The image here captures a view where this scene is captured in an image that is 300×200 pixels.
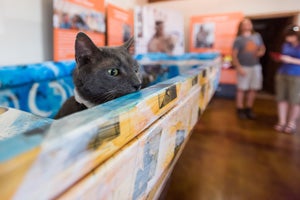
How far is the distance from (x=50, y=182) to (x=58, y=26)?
132 cm

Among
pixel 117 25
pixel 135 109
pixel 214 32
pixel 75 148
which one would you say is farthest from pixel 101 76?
pixel 214 32

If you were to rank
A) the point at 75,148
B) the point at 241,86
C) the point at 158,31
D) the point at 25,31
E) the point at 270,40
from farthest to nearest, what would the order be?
the point at 270,40, the point at 158,31, the point at 241,86, the point at 25,31, the point at 75,148

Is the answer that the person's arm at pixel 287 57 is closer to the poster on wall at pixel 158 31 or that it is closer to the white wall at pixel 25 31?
the poster on wall at pixel 158 31

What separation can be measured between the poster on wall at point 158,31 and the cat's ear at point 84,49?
186 cm

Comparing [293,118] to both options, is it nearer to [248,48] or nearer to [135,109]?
[248,48]

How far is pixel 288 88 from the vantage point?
191 centimetres

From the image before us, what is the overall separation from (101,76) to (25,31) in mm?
1007

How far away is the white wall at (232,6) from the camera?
2977 mm

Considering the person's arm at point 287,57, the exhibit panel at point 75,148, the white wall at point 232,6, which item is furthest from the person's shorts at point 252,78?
the exhibit panel at point 75,148

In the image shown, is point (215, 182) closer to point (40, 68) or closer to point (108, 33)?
point (40, 68)

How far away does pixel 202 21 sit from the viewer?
336 centimetres

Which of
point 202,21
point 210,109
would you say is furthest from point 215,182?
point 202,21

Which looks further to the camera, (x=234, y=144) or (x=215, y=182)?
(x=234, y=144)

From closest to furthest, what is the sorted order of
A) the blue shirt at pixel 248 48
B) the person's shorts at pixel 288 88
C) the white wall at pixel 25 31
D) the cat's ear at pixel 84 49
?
the cat's ear at pixel 84 49
the white wall at pixel 25 31
the person's shorts at pixel 288 88
the blue shirt at pixel 248 48
